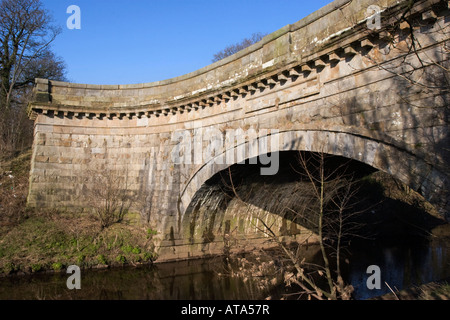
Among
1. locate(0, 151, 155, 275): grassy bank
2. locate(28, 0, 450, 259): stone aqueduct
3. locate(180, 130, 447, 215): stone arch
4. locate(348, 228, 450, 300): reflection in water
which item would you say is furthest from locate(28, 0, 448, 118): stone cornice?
locate(348, 228, 450, 300): reflection in water

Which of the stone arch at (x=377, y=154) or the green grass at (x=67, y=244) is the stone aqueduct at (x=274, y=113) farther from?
the green grass at (x=67, y=244)

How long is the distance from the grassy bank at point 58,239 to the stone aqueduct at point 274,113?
54 centimetres

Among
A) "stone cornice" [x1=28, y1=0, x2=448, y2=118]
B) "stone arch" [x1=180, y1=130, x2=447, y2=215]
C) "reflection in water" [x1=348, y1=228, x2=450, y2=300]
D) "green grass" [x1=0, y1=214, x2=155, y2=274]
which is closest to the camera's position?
"stone arch" [x1=180, y1=130, x2=447, y2=215]

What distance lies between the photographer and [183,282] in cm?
902

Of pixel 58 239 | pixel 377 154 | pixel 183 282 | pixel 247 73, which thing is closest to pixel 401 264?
pixel 183 282

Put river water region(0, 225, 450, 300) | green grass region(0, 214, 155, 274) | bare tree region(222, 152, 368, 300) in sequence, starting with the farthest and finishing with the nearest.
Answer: green grass region(0, 214, 155, 274) → river water region(0, 225, 450, 300) → bare tree region(222, 152, 368, 300)

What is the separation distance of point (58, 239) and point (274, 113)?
23.2 ft

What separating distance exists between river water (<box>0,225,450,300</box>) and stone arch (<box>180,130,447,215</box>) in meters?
3.03

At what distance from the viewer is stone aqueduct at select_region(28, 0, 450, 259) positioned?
15.4ft

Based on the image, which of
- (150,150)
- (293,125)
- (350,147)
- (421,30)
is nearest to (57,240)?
(150,150)

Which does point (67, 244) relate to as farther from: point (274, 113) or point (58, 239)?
point (274, 113)

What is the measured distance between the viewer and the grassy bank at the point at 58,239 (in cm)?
898

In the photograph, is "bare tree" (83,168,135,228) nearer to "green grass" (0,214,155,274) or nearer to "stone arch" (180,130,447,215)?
"green grass" (0,214,155,274)

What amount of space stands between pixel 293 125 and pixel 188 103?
4.08 metres
